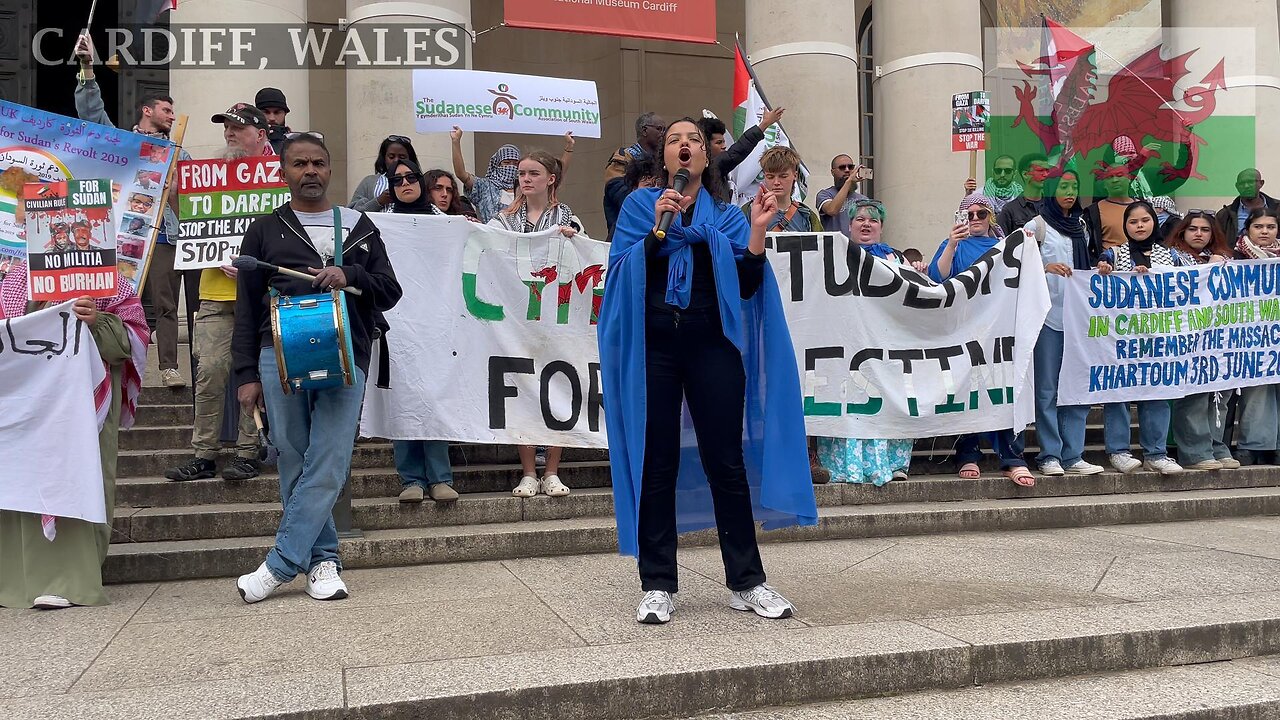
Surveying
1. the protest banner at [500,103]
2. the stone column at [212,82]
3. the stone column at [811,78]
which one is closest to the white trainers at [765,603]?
the protest banner at [500,103]

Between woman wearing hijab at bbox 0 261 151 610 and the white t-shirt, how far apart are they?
3.64 feet

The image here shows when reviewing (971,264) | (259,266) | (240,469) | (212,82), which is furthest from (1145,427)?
(212,82)

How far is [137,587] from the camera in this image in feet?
18.5

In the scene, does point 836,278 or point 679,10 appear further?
point 679,10

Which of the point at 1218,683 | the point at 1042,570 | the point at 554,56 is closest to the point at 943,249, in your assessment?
the point at 1042,570

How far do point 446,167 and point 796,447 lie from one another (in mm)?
7659

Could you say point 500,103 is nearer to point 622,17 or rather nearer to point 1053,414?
point 622,17

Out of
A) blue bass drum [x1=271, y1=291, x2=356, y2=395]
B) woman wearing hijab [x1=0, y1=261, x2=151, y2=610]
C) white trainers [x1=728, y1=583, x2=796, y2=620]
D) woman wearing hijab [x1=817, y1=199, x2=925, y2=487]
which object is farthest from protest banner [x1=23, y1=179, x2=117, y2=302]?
woman wearing hijab [x1=817, y1=199, x2=925, y2=487]

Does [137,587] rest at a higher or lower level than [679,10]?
lower

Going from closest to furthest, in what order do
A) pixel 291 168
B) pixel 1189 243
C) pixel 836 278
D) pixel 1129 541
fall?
pixel 291 168 < pixel 1129 541 < pixel 836 278 < pixel 1189 243

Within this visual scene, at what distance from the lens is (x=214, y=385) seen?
6.80 metres

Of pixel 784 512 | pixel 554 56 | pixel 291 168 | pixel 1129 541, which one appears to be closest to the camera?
pixel 784 512

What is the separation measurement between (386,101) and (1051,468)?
7.63 metres

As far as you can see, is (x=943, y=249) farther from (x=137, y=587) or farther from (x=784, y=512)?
(x=137, y=587)
